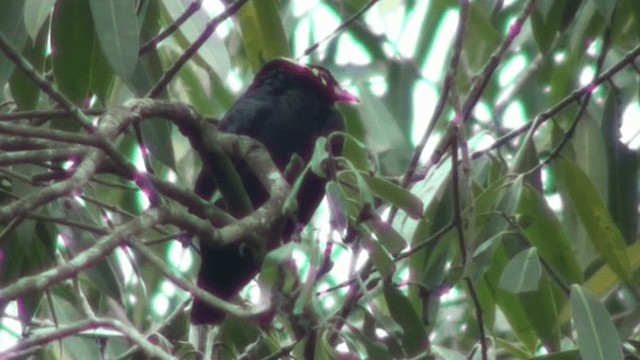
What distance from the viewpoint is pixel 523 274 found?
8.80 feet

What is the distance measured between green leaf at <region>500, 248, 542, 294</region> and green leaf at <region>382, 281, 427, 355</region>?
20cm

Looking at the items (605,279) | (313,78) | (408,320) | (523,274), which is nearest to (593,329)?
(523,274)

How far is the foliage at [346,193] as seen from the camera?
7.90 feet

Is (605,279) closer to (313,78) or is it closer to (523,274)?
(523,274)

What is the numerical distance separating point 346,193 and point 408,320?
0.55 metres

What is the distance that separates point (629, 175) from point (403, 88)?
740mm

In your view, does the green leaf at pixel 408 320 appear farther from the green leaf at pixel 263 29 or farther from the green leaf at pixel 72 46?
the green leaf at pixel 263 29

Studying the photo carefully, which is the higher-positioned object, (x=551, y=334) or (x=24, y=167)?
(x=24, y=167)

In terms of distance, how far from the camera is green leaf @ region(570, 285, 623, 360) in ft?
8.46

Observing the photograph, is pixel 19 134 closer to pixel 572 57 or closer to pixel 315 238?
pixel 315 238

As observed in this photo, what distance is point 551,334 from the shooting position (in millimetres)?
3021

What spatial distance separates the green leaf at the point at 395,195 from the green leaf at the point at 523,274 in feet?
0.90

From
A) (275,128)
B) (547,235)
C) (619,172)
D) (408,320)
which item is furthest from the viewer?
(275,128)

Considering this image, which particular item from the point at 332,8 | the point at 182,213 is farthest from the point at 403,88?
the point at 182,213
